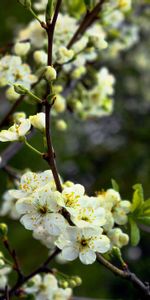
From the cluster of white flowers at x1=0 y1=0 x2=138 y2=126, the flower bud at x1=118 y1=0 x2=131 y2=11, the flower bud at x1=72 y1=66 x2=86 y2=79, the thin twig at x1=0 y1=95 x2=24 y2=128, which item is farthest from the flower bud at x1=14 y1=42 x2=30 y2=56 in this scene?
the flower bud at x1=118 y1=0 x2=131 y2=11

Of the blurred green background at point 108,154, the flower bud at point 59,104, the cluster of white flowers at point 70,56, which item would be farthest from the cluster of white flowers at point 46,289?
the blurred green background at point 108,154

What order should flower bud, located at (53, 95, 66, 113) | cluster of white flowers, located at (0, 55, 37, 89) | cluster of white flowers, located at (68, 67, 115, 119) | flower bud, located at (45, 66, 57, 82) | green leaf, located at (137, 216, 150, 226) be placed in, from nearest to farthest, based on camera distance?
flower bud, located at (45, 66, 57, 82) < green leaf, located at (137, 216, 150, 226) < cluster of white flowers, located at (0, 55, 37, 89) < flower bud, located at (53, 95, 66, 113) < cluster of white flowers, located at (68, 67, 115, 119)

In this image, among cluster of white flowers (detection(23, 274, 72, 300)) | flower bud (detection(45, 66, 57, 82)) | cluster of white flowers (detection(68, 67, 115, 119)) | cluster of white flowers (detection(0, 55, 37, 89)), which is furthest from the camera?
cluster of white flowers (detection(68, 67, 115, 119))

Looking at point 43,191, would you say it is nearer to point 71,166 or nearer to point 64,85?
point 64,85

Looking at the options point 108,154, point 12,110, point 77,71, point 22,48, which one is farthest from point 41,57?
point 108,154

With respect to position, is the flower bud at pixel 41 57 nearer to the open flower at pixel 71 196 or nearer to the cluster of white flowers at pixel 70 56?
the cluster of white flowers at pixel 70 56

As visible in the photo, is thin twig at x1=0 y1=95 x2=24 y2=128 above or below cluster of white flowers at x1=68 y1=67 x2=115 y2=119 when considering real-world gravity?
below

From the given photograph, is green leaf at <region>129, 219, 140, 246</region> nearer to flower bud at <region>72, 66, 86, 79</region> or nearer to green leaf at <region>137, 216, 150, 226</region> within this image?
green leaf at <region>137, 216, 150, 226</region>
